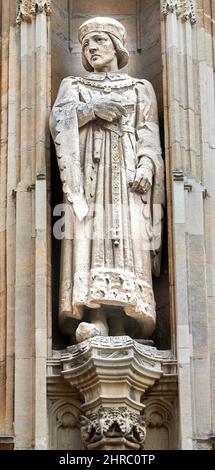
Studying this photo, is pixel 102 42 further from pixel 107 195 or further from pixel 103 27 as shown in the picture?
pixel 107 195

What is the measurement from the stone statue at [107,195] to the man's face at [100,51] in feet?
0.03

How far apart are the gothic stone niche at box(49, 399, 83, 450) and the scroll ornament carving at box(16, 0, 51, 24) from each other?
4266 millimetres

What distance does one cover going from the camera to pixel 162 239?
931 inches

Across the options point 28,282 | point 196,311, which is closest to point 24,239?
point 28,282

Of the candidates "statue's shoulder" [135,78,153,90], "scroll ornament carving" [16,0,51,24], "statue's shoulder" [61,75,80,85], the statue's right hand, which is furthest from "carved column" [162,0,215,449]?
"scroll ornament carving" [16,0,51,24]

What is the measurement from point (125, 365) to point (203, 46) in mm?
3936

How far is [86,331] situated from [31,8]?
3814 millimetres

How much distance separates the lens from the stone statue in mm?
23047

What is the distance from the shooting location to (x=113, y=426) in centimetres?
2236

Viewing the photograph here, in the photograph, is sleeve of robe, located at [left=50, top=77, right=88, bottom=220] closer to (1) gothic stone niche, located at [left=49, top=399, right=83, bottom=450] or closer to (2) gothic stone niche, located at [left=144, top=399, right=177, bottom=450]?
(1) gothic stone niche, located at [left=49, top=399, right=83, bottom=450]

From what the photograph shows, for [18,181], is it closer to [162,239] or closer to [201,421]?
[162,239]

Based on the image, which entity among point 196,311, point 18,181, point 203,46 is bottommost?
point 196,311

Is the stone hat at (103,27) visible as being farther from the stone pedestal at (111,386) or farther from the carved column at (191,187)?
the stone pedestal at (111,386)

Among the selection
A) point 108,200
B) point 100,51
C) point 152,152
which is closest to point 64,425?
point 108,200
